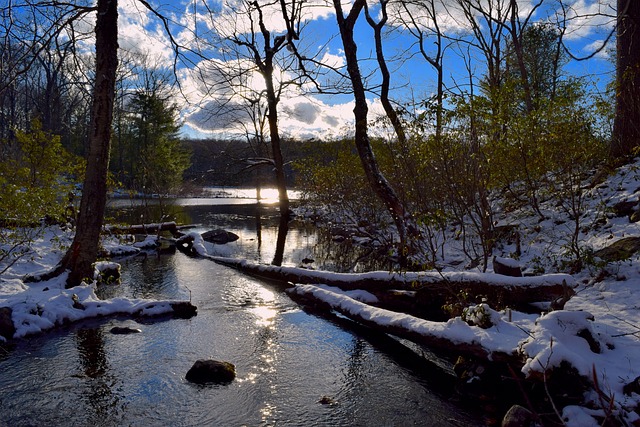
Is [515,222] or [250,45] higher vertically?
[250,45]

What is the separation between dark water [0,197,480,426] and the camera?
4.11 meters

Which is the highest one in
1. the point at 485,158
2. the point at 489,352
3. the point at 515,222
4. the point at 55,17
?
the point at 55,17

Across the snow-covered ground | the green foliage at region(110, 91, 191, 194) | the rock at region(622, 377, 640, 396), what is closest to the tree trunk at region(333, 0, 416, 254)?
the snow-covered ground

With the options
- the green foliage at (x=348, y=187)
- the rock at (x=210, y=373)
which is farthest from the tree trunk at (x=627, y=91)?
the rock at (x=210, y=373)

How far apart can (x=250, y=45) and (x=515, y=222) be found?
14198mm

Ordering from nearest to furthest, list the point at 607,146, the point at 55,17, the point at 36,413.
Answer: the point at 36,413
the point at 55,17
the point at 607,146

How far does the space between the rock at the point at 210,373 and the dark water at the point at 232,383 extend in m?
0.14

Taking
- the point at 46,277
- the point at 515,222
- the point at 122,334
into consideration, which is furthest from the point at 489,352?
the point at 46,277

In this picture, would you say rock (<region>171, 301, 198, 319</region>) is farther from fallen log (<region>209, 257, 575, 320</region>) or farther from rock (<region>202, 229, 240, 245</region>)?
rock (<region>202, 229, 240, 245</region>)

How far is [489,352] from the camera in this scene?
14.8 feet

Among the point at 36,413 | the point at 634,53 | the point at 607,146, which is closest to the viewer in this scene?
the point at 36,413

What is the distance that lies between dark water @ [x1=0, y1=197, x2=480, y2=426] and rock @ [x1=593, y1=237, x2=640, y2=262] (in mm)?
3940

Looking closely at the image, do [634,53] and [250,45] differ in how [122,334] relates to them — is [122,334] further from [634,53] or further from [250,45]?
Answer: [250,45]

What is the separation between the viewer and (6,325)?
5922 mm
